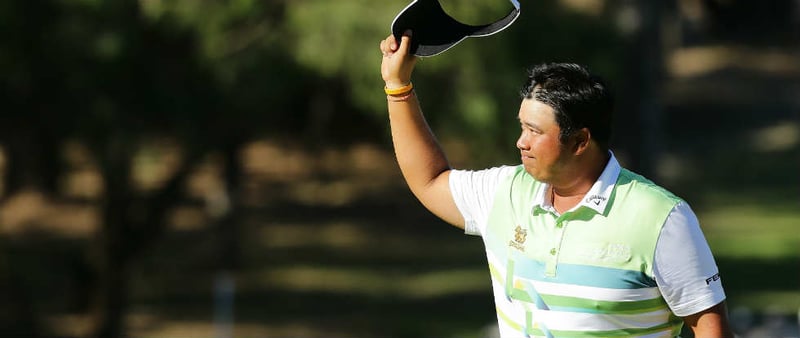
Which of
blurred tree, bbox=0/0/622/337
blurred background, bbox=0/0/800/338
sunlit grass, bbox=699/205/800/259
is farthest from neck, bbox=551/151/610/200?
sunlit grass, bbox=699/205/800/259

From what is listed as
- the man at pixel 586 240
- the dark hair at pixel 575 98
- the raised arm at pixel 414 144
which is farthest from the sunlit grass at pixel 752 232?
the dark hair at pixel 575 98

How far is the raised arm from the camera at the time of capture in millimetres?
3254

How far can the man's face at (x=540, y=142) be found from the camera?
290 centimetres

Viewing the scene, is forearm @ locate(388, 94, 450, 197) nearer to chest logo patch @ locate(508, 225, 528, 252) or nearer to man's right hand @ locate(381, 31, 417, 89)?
man's right hand @ locate(381, 31, 417, 89)

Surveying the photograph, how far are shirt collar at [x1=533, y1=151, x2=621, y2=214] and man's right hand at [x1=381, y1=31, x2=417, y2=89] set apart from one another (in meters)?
0.46

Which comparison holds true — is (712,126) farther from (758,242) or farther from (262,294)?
(262,294)

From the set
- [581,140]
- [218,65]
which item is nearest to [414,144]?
[581,140]

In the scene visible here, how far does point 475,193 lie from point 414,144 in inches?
8.0

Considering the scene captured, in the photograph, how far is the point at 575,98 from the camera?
288cm

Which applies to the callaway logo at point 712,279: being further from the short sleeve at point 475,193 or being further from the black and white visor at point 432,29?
the black and white visor at point 432,29

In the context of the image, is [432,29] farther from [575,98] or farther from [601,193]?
[601,193]

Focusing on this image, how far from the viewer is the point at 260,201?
31266 mm

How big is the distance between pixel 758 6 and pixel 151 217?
1910 cm

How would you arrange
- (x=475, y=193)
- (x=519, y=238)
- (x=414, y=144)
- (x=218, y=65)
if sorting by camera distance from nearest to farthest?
1. (x=519, y=238)
2. (x=475, y=193)
3. (x=414, y=144)
4. (x=218, y=65)
